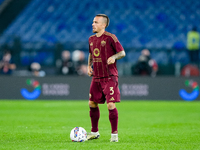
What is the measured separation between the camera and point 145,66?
16.2m

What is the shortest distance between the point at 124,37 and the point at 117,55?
17.0 meters

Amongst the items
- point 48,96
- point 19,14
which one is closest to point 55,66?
point 48,96

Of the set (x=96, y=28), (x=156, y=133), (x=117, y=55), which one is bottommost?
(x=156, y=133)

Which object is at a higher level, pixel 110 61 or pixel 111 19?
pixel 111 19

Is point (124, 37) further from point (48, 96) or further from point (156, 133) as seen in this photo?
point (156, 133)

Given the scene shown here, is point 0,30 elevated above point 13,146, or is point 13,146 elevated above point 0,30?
point 0,30

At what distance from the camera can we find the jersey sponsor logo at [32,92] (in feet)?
51.1

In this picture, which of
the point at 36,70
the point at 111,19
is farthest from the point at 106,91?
the point at 111,19

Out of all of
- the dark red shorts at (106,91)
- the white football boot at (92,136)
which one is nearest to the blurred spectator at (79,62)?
the white football boot at (92,136)

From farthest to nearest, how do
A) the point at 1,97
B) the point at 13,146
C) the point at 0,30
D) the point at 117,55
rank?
the point at 0,30 < the point at 1,97 < the point at 117,55 < the point at 13,146

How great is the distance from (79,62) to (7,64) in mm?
2851

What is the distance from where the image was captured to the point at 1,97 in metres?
15.6

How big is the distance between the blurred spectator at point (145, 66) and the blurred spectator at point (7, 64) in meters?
4.81

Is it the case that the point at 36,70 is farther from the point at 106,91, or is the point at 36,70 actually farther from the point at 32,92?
the point at 106,91
